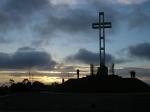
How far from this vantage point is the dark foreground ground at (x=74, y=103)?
31.4 meters

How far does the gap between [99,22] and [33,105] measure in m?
17.8

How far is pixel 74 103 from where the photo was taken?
110 feet

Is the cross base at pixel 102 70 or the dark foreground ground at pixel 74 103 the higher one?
the cross base at pixel 102 70

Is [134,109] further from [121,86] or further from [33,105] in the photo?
[121,86]

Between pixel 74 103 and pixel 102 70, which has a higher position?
pixel 102 70

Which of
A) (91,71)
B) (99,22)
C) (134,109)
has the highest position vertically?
(99,22)

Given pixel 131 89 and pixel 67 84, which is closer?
pixel 131 89

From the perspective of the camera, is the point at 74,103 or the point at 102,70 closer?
the point at 74,103

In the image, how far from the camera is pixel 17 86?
159ft

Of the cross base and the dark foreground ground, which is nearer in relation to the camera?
the dark foreground ground

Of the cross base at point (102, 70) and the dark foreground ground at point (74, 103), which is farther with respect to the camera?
the cross base at point (102, 70)

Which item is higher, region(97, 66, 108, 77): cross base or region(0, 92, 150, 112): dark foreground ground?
region(97, 66, 108, 77): cross base

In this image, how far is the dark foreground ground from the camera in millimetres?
31391

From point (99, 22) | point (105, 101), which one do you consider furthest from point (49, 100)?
point (99, 22)
